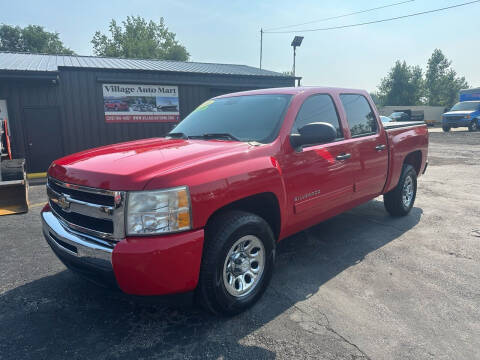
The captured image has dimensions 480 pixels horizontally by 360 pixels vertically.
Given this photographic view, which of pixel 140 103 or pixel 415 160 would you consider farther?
pixel 140 103

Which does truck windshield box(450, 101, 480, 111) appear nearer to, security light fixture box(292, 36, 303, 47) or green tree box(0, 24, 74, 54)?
security light fixture box(292, 36, 303, 47)

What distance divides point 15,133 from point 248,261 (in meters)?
10.7

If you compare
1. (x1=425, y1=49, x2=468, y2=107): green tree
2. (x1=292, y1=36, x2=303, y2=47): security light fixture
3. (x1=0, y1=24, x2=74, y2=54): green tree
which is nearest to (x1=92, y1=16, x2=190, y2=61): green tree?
(x1=0, y1=24, x2=74, y2=54): green tree

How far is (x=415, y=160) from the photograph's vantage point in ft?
19.0

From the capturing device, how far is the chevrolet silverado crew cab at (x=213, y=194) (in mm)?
2352

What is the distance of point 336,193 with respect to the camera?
152 inches

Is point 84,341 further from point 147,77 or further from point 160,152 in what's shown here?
point 147,77

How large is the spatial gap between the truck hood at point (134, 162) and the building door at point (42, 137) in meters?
9.40

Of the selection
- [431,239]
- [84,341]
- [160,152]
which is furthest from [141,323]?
[431,239]

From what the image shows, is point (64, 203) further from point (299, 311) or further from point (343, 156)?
point (343, 156)

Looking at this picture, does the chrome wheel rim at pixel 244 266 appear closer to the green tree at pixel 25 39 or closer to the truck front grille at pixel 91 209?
the truck front grille at pixel 91 209

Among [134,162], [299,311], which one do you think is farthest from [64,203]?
[299,311]

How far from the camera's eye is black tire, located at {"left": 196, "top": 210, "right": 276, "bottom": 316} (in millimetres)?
2584

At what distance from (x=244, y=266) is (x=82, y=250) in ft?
4.13
